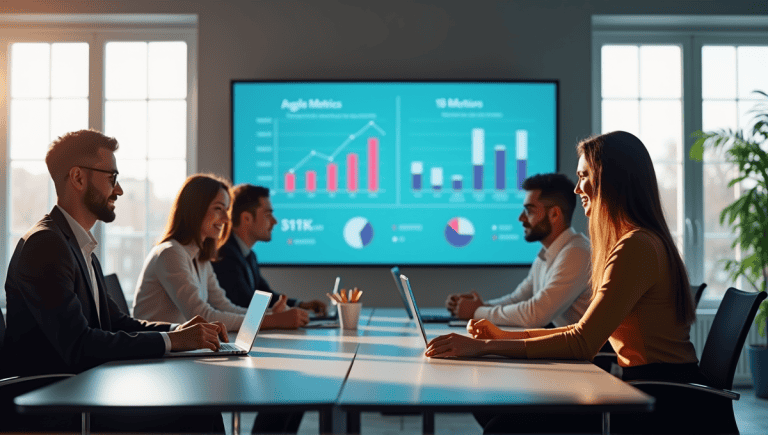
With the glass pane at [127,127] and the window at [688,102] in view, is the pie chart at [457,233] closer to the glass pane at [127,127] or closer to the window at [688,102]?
the window at [688,102]

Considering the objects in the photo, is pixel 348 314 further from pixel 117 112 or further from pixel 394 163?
pixel 117 112

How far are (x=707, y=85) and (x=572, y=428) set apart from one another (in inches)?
161

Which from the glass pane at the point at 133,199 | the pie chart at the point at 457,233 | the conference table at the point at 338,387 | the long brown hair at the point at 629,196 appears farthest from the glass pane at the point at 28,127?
the long brown hair at the point at 629,196

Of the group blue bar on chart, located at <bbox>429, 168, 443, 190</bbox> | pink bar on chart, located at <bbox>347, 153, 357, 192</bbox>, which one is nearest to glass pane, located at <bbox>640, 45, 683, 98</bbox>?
blue bar on chart, located at <bbox>429, 168, 443, 190</bbox>

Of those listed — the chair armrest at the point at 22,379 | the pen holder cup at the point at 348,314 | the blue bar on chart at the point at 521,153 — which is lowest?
the chair armrest at the point at 22,379

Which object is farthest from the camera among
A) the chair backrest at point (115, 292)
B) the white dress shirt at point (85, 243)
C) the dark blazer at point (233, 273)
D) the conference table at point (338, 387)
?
the dark blazer at point (233, 273)

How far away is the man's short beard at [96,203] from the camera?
2231 mm

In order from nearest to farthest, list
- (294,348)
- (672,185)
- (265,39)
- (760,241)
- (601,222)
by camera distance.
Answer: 1. (601,222)
2. (294,348)
3. (760,241)
4. (265,39)
5. (672,185)

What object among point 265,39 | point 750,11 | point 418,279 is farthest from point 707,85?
point 265,39

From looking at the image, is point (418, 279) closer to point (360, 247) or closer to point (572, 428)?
point (360, 247)

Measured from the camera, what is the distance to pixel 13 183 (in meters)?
5.14

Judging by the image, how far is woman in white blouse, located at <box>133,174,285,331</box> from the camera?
2.72 m

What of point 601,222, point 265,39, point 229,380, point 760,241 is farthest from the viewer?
point 265,39

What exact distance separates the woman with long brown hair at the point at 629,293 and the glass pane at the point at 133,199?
12.2 ft
